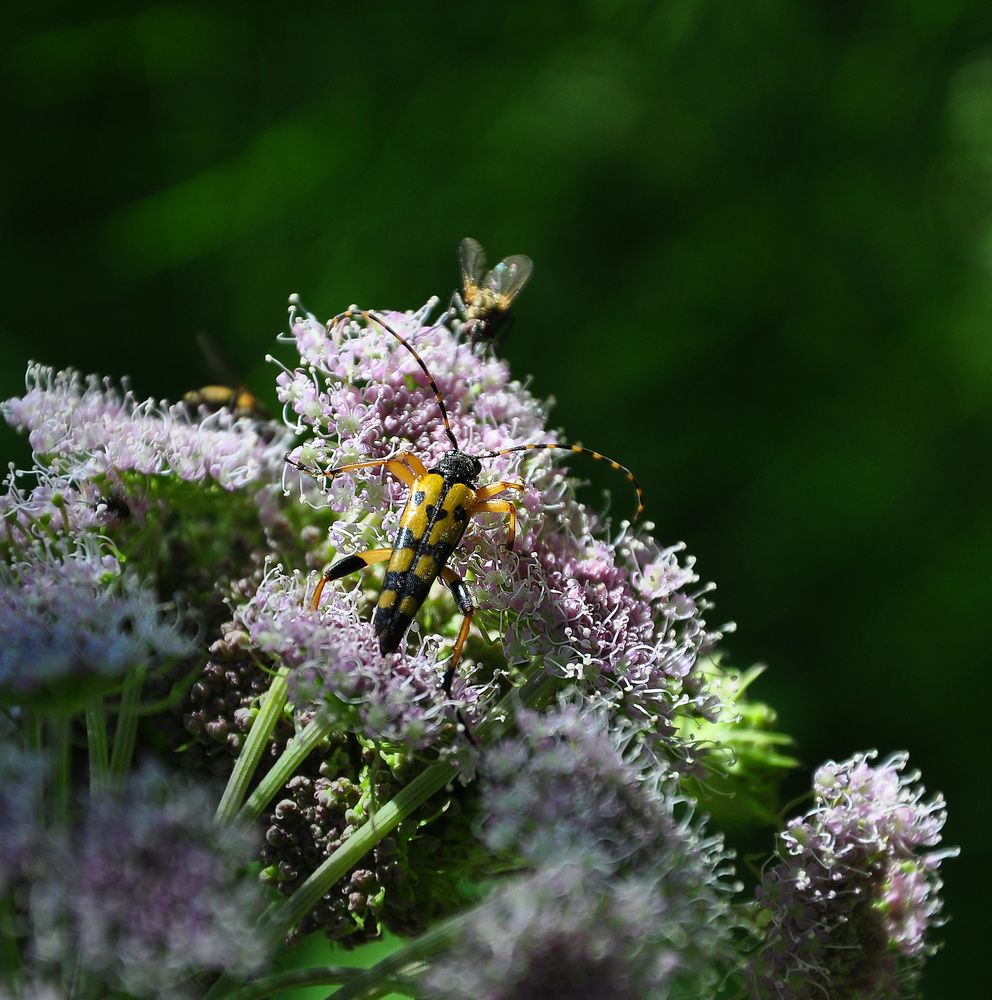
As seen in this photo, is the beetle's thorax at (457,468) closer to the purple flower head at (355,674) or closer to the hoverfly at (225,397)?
the purple flower head at (355,674)

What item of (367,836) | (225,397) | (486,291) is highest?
(486,291)

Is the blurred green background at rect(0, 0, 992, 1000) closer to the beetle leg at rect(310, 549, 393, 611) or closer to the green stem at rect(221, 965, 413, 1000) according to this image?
the beetle leg at rect(310, 549, 393, 611)

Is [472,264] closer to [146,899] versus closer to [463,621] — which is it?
[463,621]

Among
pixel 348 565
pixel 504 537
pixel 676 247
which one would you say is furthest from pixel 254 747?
pixel 676 247

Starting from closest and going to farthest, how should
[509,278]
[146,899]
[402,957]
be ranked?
[146,899] → [402,957] → [509,278]

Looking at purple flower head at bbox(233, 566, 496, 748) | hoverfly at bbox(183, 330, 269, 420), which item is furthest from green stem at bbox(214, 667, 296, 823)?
hoverfly at bbox(183, 330, 269, 420)

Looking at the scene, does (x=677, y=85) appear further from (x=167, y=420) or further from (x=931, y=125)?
(x=167, y=420)

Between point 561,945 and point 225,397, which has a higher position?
point 225,397

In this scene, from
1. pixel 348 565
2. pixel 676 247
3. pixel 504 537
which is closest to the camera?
pixel 348 565
